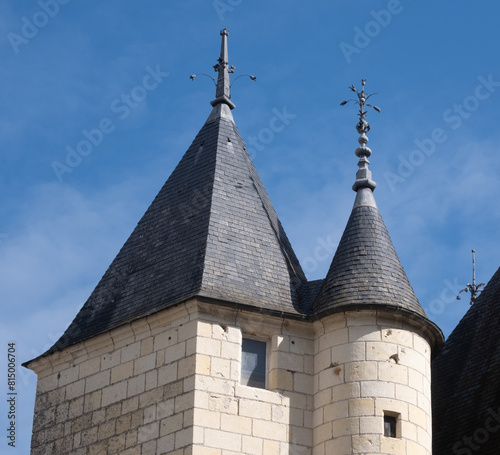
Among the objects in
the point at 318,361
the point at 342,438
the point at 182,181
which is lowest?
the point at 342,438

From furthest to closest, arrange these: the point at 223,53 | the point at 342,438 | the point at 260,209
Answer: the point at 223,53 → the point at 260,209 → the point at 342,438

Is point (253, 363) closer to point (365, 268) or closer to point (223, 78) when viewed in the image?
point (365, 268)

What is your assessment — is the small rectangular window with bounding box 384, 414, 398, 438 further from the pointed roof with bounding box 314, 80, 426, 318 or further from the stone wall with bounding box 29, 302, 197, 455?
the stone wall with bounding box 29, 302, 197, 455

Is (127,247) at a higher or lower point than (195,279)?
higher

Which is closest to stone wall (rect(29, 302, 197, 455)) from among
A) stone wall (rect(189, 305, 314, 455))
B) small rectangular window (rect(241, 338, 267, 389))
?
stone wall (rect(189, 305, 314, 455))

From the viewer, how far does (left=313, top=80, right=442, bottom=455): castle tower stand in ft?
82.8

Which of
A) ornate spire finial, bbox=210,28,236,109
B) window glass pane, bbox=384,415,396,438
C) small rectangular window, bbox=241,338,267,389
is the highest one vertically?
Answer: ornate spire finial, bbox=210,28,236,109

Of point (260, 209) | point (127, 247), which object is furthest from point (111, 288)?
point (260, 209)

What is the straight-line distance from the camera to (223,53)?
105 ft

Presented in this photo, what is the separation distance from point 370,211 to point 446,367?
3.94m

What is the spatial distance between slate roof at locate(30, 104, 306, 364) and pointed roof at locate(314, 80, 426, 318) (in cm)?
78

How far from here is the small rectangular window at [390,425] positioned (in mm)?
25236

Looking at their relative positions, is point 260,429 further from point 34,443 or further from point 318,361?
point 34,443

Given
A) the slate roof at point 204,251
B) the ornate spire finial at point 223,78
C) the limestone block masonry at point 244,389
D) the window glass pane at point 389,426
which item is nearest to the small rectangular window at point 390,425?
the window glass pane at point 389,426
